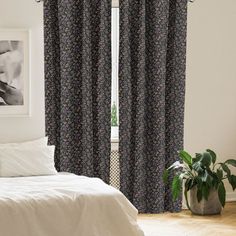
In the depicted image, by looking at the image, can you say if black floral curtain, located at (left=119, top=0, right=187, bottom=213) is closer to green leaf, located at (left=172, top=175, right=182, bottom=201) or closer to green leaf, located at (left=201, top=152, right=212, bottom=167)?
green leaf, located at (left=172, top=175, right=182, bottom=201)

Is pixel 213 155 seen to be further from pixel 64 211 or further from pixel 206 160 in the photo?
pixel 64 211

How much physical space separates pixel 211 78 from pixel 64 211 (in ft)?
9.49

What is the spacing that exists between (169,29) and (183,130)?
1.08m

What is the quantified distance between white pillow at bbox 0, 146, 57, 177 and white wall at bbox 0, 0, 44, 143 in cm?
36

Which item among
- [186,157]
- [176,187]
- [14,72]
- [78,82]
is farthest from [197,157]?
[14,72]

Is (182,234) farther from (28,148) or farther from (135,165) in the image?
(28,148)

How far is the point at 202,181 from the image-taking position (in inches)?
254

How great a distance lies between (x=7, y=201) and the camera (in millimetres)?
4766

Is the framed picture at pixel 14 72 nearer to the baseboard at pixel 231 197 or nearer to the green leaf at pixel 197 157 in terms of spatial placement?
the green leaf at pixel 197 157

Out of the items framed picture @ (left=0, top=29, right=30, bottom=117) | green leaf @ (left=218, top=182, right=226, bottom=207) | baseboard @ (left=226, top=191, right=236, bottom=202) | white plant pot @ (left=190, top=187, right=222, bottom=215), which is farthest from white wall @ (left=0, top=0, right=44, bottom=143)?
baseboard @ (left=226, top=191, right=236, bottom=202)

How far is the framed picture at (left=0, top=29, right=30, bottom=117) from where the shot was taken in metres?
6.31

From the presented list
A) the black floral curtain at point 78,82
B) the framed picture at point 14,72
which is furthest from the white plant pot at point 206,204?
the framed picture at point 14,72

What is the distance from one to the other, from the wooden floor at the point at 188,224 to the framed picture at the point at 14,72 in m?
1.65

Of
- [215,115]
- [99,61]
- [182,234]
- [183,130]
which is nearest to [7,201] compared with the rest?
[182,234]
